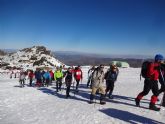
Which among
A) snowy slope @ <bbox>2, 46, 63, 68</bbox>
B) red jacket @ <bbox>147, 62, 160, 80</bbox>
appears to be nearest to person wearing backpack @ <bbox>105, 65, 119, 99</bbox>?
red jacket @ <bbox>147, 62, 160, 80</bbox>

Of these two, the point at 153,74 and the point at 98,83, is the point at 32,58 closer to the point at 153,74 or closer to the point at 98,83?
the point at 98,83

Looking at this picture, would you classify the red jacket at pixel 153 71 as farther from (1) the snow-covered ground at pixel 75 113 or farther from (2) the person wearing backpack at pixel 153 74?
(1) the snow-covered ground at pixel 75 113

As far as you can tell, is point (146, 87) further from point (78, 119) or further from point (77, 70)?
point (77, 70)

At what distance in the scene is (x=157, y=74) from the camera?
12.5m

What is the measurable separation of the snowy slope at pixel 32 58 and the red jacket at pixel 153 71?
201ft

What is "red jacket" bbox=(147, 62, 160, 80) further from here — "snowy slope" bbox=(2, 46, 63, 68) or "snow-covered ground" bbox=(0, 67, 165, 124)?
"snowy slope" bbox=(2, 46, 63, 68)

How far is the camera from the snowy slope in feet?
247

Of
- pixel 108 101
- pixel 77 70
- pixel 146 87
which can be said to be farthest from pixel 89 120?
pixel 77 70

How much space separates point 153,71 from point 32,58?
7109 centimetres

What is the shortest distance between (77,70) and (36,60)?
199 feet

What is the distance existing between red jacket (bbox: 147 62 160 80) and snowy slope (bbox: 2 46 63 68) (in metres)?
61.3

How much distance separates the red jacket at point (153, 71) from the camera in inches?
482

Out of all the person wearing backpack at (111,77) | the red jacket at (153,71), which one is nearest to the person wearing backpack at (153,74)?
the red jacket at (153,71)

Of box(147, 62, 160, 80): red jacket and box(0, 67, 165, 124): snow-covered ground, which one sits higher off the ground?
box(147, 62, 160, 80): red jacket
